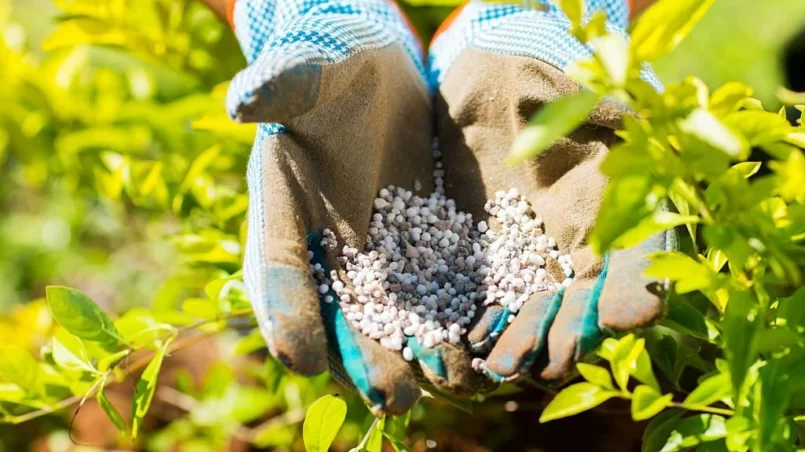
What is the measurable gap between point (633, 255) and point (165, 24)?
36.5 inches

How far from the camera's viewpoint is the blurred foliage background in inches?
46.9

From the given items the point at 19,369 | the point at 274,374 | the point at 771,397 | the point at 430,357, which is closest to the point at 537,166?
the point at 430,357

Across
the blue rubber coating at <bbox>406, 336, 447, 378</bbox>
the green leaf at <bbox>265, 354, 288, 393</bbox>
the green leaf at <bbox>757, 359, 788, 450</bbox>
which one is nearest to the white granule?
the blue rubber coating at <bbox>406, 336, 447, 378</bbox>

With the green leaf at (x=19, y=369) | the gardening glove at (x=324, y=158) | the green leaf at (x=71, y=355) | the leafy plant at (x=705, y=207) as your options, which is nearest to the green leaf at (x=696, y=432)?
the leafy plant at (x=705, y=207)

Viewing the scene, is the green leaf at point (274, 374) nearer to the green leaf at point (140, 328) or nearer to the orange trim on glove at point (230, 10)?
the green leaf at point (140, 328)

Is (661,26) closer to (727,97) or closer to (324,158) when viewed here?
(727,97)

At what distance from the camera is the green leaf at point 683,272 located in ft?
2.01

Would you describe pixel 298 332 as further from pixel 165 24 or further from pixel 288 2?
pixel 165 24

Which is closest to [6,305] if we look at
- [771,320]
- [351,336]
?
[351,336]

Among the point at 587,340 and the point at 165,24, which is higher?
the point at 165,24

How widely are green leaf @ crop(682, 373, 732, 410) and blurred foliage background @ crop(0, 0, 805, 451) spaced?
1.56 ft

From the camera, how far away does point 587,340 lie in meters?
0.75

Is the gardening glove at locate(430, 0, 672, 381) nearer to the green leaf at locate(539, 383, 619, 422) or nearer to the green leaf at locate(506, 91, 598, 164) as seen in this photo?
the green leaf at locate(539, 383, 619, 422)

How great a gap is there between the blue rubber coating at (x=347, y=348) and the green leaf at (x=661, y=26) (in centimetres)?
39
